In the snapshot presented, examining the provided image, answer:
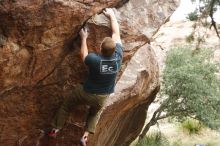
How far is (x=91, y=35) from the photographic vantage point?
750 cm

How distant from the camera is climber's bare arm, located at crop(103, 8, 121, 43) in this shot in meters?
7.36

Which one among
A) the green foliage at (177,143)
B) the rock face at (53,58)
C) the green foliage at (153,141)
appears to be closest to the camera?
the rock face at (53,58)

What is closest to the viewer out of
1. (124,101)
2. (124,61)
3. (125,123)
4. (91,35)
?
(91,35)

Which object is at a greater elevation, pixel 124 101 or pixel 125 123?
pixel 124 101

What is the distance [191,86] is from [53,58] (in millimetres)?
10478

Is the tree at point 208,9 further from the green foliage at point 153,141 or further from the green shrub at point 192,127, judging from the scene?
the green shrub at point 192,127

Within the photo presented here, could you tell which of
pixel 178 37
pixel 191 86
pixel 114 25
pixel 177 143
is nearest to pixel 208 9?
pixel 114 25

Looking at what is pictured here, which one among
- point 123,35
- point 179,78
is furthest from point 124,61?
point 179,78

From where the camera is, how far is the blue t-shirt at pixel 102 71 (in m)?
6.99

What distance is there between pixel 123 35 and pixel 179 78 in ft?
31.6

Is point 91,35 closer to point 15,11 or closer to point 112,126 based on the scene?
point 15,11

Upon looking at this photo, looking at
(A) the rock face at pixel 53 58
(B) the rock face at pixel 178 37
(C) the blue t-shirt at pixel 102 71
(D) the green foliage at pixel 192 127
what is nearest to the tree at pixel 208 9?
(A) the rock face at pixel 53 58

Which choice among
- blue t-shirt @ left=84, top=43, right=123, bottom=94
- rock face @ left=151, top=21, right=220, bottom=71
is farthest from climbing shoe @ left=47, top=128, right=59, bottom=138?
rock face @ left=151, top=21, right=220, bottom=71

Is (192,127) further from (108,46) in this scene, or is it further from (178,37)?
(108,46)
